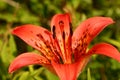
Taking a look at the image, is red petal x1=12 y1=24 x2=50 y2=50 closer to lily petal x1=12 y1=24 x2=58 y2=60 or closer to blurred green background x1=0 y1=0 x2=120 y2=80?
lily petal x1=12 y1=24 x2=58 y2=60

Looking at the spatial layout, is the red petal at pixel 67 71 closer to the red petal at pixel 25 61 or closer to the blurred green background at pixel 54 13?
the red petal at pixel 25 61

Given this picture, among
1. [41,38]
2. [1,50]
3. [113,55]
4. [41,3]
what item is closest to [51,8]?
[41,3]

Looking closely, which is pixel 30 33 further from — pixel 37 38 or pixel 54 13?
pixel 54 13

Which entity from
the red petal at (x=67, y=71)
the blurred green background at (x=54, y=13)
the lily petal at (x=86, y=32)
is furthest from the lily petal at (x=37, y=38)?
the blurred green background at (x=54, y=13)

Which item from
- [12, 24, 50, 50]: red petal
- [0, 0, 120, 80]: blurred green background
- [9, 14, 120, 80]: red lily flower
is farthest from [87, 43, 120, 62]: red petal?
[0, 0, 120, 80]: blurred green background

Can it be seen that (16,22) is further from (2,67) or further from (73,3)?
(2,67)
